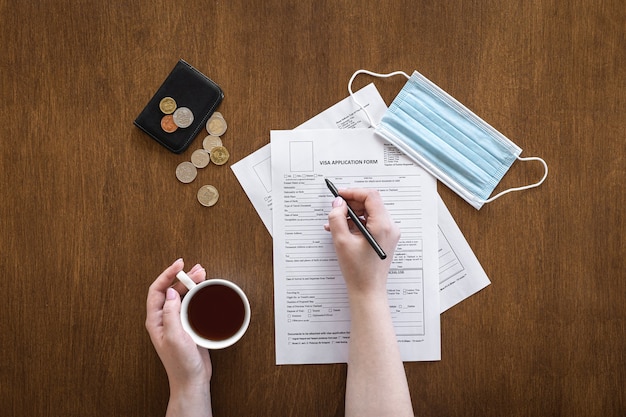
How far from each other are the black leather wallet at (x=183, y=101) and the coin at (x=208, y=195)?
0.09 metres

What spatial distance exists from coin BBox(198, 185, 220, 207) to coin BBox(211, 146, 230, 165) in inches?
1.9

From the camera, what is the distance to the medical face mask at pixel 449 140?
0.92 metres

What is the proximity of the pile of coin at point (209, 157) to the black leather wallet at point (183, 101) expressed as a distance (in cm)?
2

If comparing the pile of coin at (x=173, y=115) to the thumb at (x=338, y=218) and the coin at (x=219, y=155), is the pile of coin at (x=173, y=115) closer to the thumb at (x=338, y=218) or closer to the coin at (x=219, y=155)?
the coin at (x=219, y=155)

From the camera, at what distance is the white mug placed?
33.3 inches

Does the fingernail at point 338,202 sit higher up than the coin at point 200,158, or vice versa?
the coin at point 200,158

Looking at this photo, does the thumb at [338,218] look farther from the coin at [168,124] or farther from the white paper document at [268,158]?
the coin at [168,124]

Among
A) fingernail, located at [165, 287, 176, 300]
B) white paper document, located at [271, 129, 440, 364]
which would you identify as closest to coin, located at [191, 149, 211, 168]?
white paper document, located at [271, 129, 440, 364]

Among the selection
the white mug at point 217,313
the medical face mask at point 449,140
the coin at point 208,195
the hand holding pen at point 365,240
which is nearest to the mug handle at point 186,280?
the white mug at point 217,313

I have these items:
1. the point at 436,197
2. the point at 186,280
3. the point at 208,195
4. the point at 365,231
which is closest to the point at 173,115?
the point at 208,195

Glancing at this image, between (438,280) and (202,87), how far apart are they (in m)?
0.57

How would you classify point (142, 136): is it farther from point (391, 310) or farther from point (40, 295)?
point (391, 310)

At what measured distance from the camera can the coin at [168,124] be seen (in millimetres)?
→ 893

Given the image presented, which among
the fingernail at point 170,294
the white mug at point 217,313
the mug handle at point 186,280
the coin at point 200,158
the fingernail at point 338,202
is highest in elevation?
the coin at point 200,158
